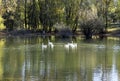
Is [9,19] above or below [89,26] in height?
below

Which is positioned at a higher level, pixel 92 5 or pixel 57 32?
pixel 92 5

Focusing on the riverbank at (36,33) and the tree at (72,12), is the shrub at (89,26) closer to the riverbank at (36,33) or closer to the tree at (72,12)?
the riverbank at (36,33)

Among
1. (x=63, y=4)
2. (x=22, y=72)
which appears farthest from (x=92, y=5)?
(x=22, y=72)

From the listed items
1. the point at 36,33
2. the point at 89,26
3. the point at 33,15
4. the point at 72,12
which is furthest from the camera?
the point at 33,15

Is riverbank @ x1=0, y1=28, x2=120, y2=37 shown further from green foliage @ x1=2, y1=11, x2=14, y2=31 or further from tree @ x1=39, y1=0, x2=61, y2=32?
green foliage @ x1=2, y1=11, x2=14, y2=31

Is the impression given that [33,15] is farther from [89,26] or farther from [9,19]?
[89,26]

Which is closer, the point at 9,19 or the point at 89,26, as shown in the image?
the point at 89,26

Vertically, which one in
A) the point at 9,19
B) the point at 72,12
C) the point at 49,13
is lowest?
the point at 9,19

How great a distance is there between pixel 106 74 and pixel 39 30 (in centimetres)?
5783

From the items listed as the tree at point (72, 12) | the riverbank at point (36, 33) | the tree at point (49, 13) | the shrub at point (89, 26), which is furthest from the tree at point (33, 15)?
the shrub at point (89, 26)

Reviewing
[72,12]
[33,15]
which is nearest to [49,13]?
[33,15]

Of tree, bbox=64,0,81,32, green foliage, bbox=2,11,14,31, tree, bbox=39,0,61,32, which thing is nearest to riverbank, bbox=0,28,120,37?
tree, bbox=39,0,61,32

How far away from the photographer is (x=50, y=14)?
80750mm

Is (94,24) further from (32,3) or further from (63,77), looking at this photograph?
(63,77)
